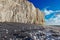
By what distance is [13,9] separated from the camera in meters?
50.1

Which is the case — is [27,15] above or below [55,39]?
above

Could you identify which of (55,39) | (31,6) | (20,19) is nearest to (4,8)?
(20,19)

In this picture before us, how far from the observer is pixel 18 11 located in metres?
50.6

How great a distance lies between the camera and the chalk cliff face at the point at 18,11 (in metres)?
47.8

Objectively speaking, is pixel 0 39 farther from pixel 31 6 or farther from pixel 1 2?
pixel 31 6

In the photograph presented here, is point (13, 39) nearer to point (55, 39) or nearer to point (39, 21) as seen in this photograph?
point (55, 39)

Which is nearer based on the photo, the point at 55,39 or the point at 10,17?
the point at 55,39

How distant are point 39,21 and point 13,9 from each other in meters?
12.5

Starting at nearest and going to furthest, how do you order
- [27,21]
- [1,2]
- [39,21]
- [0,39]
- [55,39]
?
[0,39]
[55,39]
[1,2]
[27,21]
[39,21]

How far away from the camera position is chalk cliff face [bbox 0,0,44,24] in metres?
47.8

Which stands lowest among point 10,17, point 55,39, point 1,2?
point 55,39

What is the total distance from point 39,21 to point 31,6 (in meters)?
6.55

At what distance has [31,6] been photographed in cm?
5578

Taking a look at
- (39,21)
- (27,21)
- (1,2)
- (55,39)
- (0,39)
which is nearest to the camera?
(0,39)
